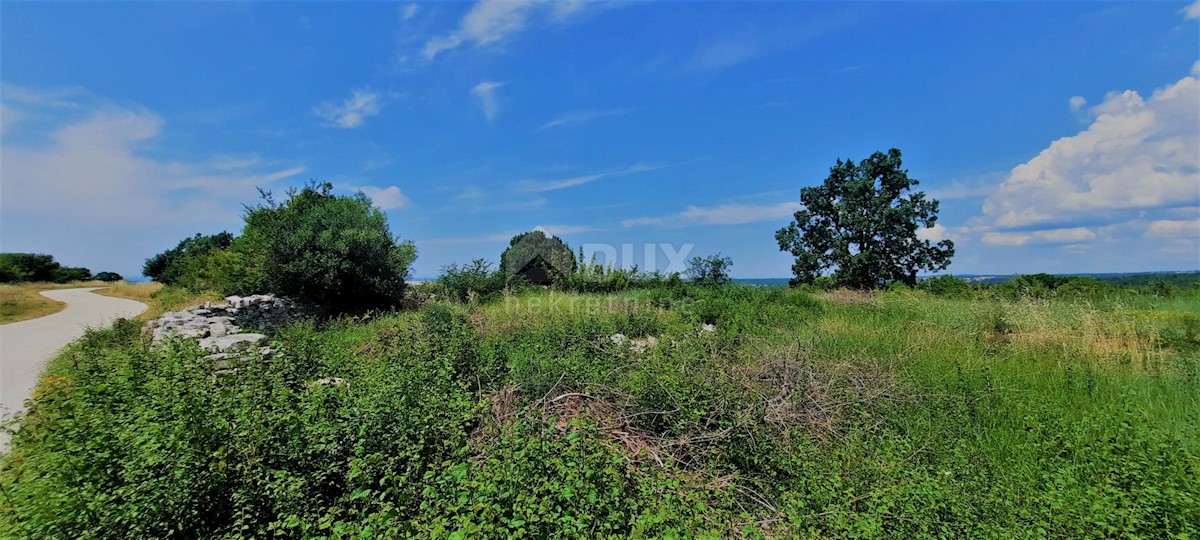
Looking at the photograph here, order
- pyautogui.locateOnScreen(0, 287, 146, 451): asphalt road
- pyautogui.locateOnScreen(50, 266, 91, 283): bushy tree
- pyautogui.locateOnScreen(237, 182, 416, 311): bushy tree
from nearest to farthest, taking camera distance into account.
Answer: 1. pyautogui.locateOnScreen(0, 287, 146, 451): asphalt road
2. pyautogui.locateOnScreen(237, 182, 416, 311): bushy tree
3. pyautogui.locateOnScreen(50, 266, 91, 283): bushy tree

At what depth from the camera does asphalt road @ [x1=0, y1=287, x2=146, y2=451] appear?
584 cm

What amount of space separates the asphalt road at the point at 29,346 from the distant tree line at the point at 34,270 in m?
22.7

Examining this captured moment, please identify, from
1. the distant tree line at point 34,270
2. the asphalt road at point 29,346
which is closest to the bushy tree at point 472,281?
the asphalt road at point 29,346

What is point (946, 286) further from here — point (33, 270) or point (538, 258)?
point (33, 270)

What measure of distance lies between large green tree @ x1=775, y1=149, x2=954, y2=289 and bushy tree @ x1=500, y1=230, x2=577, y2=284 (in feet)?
37.1

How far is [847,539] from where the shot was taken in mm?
2412

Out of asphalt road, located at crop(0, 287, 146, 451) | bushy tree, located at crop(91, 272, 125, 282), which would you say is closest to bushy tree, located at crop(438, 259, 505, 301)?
asphalt road, located at crop(0, 287, 146, 451)

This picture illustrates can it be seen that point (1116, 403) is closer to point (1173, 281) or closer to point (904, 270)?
point (1173, 281)

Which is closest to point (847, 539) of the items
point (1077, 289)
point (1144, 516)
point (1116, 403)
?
point (1144, 516)

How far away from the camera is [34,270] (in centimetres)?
3045

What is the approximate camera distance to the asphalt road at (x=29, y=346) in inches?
230

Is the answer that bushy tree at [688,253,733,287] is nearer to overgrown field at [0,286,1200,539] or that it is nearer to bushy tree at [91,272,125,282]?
overgrown field at [0,286,1200,539]

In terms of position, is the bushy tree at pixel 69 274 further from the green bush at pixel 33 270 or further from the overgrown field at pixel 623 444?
the overgrown field at pixel 623 444

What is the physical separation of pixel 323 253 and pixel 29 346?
556 centimetres
